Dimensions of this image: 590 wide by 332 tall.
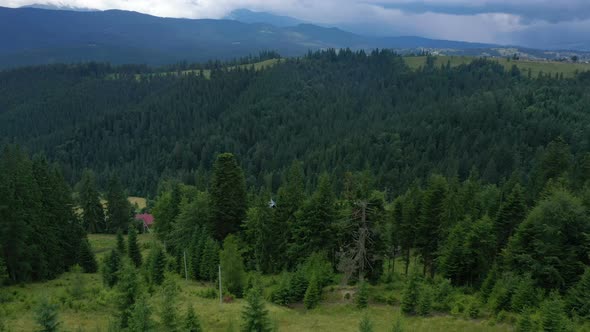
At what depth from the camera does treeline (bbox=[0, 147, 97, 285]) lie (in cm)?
3578

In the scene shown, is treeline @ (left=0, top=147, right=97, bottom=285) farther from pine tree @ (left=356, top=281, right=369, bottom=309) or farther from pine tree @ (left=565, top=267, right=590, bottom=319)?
pine tree @ (left=565, top=267, right=590, bottom=319)

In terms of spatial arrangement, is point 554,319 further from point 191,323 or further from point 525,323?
point 191,323

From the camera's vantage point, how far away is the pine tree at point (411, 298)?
28844 millimetres

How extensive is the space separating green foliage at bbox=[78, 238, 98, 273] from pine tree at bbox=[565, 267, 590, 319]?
146ft

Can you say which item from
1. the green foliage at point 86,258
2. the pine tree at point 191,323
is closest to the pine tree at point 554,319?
the pine tree at point 191,323

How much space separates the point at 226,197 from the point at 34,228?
61.4 feet

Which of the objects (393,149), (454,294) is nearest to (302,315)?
(454,294)

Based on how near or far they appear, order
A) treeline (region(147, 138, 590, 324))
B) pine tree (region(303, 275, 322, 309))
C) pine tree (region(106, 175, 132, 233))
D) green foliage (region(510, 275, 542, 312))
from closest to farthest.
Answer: green foliage (region(510, 275, 542, 312)) → treeline (region(147, 138, 590, 324)) → pine tree (region(303, 275, 322, 309)) → pine tree (region(106, 175, 132, 233))

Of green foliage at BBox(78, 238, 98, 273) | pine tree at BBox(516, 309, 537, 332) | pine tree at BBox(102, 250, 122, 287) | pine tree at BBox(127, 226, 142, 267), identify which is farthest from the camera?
pine tree at BBox(127, 226, 142, 267)

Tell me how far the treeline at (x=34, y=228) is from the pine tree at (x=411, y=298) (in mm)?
29734

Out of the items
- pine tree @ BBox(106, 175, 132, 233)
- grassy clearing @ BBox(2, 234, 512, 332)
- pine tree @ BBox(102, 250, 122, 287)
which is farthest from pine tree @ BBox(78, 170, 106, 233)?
grassy clearing @ BBox(2, 234, 512, 332)

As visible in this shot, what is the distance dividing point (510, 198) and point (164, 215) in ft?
145

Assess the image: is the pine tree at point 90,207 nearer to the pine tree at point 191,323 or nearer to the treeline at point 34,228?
the treeline at point 34,228

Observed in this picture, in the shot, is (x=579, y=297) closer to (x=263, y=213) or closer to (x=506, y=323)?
(x=506, y=323)
